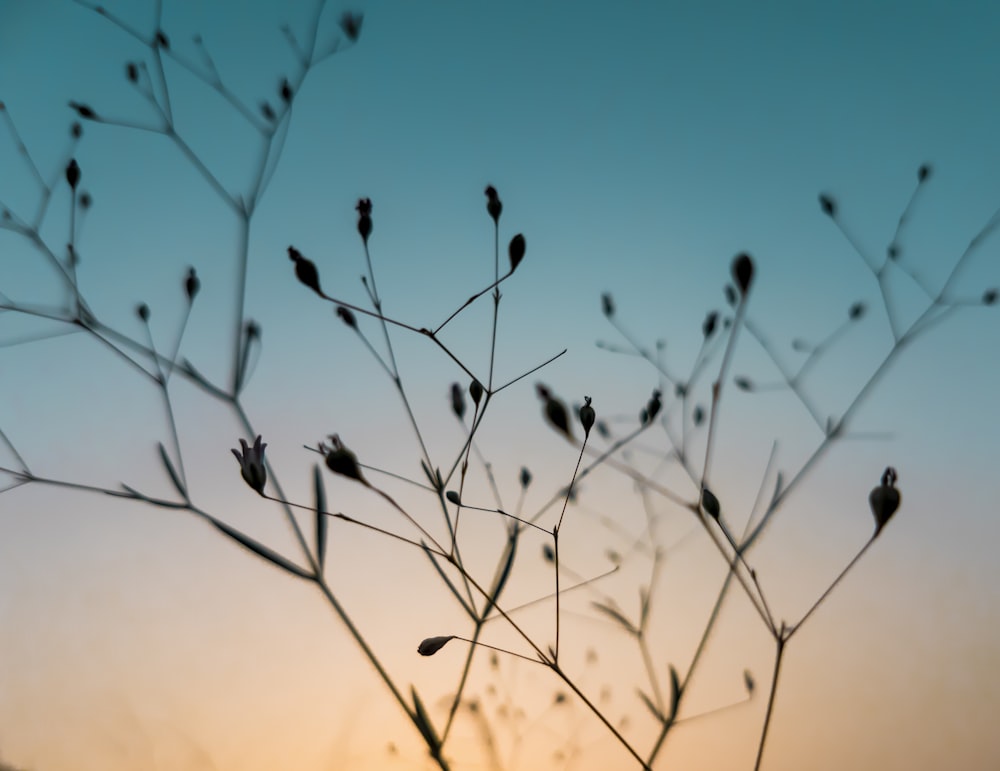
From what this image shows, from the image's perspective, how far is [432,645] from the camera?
74cm

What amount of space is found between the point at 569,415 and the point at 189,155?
0.80 metres

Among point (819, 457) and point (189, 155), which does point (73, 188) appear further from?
point (819, 457)

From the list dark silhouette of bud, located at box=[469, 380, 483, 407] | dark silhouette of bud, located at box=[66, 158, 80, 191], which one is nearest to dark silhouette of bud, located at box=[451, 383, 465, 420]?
dark silhouette of bud, located at box=[469, 380, 483, 407]

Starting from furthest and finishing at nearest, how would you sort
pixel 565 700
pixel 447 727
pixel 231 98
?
pixel 565 700
pixel 231 98
pixel 447 727

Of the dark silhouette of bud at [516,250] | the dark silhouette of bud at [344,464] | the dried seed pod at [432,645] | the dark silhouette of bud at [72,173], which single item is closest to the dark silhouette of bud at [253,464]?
the dark silhouette of bud at [344,464]

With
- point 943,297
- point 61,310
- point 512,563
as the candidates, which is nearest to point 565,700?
point 512,563

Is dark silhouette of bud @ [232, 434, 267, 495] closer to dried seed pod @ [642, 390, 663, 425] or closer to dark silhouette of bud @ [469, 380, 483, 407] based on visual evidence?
dark silhouette of bud @ [469, 380, 483, 407]

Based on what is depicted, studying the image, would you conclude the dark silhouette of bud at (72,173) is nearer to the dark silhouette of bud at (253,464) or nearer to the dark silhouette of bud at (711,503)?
the dark silhouette of bud at (253,464)

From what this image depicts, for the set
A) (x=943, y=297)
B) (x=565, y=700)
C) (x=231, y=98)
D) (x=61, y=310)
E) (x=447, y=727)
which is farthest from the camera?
(x=565, y=700)

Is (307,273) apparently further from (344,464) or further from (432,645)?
(432,645)

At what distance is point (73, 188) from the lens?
47.0 inches

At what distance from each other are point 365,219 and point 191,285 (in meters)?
0.42

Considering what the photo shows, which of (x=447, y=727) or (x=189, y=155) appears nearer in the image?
(x=447, y=727)

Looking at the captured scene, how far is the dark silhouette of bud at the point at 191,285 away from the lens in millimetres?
1196
